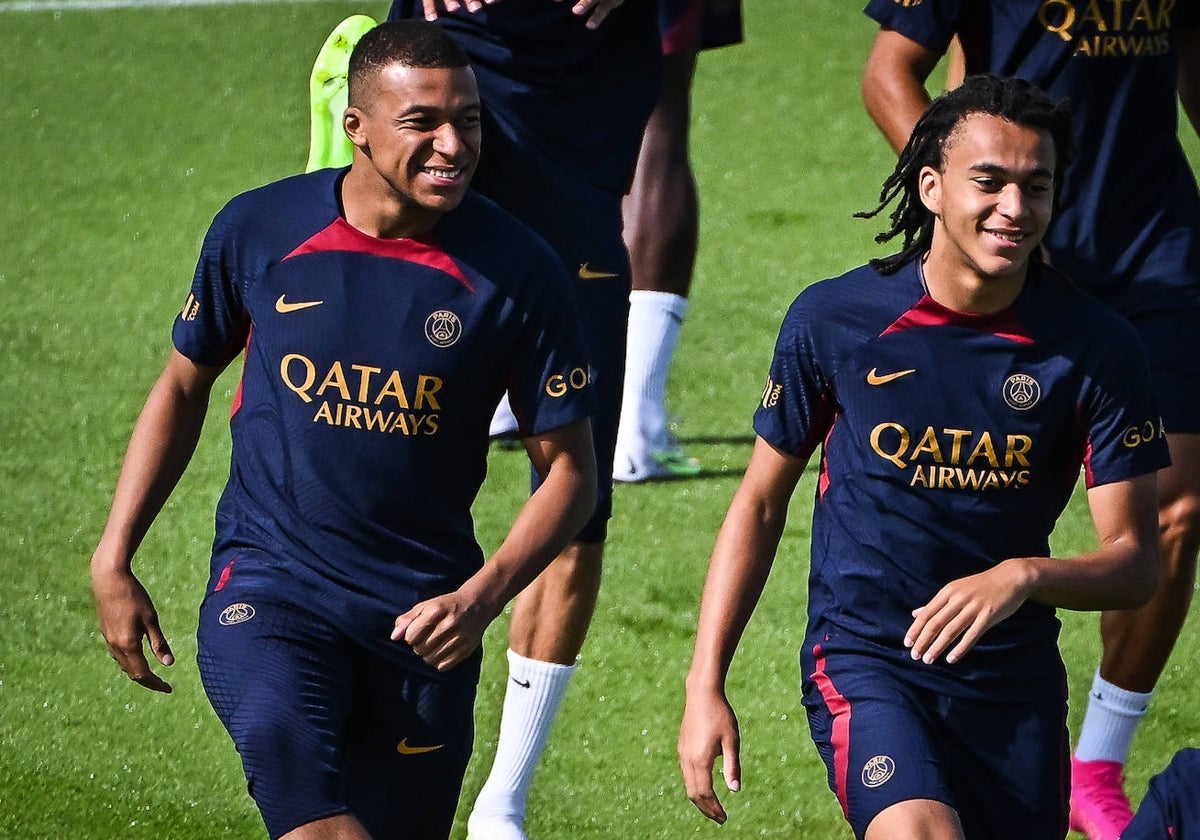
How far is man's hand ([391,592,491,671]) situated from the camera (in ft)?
11.3

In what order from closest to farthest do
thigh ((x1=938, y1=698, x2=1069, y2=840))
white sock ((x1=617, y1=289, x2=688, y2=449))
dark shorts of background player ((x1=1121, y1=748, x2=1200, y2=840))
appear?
dark shorts of background player ((x1=1121, y1=748, x2=1200, y2=840)) → thigh ((x1=938, y1=698, x2=1069, y2=840)) → white sock ((x1=617, y1=289, x2=688, y2=449))

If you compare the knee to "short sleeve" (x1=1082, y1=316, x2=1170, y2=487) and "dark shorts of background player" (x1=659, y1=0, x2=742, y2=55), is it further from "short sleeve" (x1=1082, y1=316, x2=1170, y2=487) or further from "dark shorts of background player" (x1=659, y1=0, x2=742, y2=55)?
"dark shorts of background player" (x1=659, y1=0, x2=742, y2=55)

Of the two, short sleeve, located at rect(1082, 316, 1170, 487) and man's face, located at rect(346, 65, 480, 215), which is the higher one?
man's face, located at rect(346, 65, 480, 215)

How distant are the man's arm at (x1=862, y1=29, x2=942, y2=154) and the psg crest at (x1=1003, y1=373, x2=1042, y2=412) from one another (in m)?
0.95

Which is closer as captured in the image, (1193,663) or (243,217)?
(243,217)

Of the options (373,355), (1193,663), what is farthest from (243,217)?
(1193,663)

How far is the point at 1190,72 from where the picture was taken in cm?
489

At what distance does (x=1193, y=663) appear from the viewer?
5633 millimetres

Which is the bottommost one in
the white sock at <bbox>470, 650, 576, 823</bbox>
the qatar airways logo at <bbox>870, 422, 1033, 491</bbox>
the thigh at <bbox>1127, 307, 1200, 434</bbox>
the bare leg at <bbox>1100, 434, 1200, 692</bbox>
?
the white sock at <bbox>470, 650, 576, 823</bbox>

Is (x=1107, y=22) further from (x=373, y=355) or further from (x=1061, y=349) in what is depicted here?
(x=373, y=355)

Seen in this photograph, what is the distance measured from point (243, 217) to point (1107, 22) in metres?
1.91

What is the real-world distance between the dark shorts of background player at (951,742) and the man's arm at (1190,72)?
1715mm

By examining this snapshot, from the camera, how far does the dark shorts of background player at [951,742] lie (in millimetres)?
3553

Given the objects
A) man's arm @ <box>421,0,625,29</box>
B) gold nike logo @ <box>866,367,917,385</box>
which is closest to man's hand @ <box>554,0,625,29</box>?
man's arm @ <box>421,0,625,29</box>
